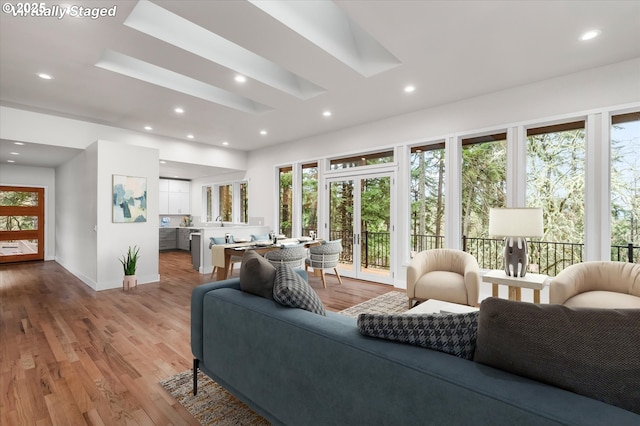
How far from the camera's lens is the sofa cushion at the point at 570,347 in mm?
837

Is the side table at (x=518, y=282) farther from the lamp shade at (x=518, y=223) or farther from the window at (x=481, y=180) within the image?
the window at (x=481, y=180)

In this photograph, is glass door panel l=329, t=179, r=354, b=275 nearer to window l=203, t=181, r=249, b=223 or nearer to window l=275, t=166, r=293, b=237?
window l=275, t=166, r=293, b=237

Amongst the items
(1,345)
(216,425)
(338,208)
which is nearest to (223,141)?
(338,208)

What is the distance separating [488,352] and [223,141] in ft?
23.0

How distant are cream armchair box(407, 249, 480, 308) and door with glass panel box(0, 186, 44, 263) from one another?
29.8 feet

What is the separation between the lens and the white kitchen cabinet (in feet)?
31.7

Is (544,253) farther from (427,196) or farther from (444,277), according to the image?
(427,196)

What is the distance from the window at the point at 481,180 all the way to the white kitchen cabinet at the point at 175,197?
8594mm

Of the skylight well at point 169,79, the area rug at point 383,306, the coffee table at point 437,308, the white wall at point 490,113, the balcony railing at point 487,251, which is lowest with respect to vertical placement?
the area rug at point 383,306

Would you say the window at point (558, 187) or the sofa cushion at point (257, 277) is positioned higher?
the window at point (558, 187)

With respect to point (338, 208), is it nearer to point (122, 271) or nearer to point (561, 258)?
point (561, 258)

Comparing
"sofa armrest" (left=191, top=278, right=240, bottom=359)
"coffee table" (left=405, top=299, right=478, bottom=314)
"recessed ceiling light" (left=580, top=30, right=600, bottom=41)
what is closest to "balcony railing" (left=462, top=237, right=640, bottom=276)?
"coffee table" (left=405, top=299, right=478, bottom=314)

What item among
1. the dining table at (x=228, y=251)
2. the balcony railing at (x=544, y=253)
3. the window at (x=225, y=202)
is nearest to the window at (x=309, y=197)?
the dining table at (x=228, y=251)

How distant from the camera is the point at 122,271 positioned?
5.21 metres
